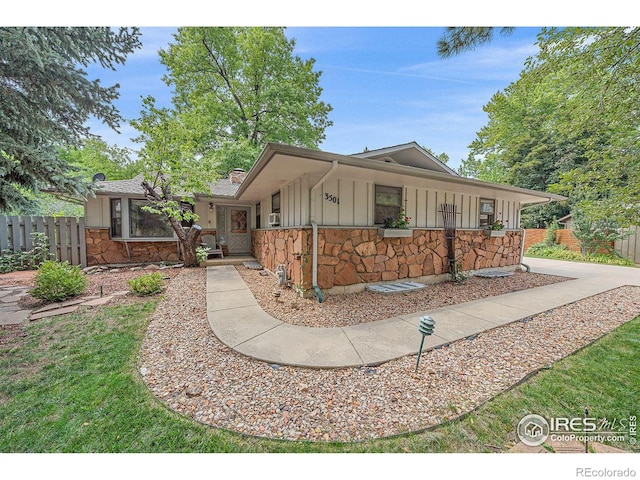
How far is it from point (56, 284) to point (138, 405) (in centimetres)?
415

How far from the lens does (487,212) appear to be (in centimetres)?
702

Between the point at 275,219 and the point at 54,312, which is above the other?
the point at 275,219

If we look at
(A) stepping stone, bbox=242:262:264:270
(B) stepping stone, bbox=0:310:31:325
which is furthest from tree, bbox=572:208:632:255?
(B) stepping stone, bbox=0:310:31:325

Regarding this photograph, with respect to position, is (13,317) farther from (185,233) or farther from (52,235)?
(52,235)

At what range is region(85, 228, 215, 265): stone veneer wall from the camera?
7629mm

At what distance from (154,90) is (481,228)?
1007 cm

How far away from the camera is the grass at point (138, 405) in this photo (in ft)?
4.92

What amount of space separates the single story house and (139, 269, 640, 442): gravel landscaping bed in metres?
2.29

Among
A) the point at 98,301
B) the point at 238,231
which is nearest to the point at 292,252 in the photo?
the point at 98,301

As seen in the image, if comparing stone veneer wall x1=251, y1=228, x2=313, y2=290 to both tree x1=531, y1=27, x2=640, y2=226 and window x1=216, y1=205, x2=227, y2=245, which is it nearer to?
window x1=216, y1=205, x2=227, y2=245

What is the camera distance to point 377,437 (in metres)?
1.54

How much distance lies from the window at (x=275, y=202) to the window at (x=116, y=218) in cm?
544

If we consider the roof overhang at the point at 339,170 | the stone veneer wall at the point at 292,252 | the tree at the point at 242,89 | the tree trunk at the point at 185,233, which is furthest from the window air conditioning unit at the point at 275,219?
the tree at the point at 242,89
